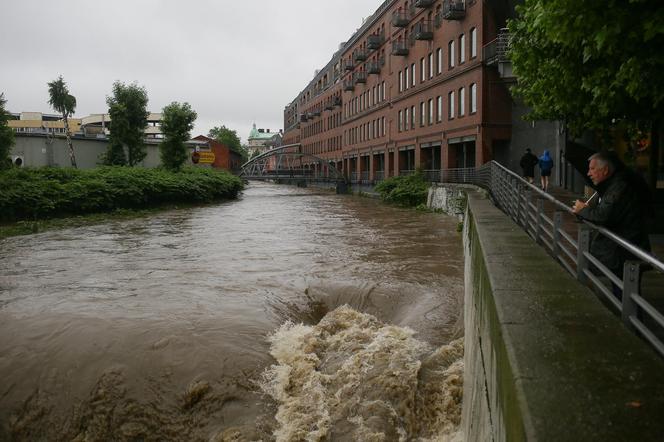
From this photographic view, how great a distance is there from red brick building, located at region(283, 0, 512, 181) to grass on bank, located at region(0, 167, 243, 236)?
53.1 ft

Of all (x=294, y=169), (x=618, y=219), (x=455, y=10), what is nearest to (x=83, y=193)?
(x=455, y=10)

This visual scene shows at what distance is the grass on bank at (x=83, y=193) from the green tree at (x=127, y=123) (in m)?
12.9

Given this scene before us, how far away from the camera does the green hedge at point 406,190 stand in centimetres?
3419

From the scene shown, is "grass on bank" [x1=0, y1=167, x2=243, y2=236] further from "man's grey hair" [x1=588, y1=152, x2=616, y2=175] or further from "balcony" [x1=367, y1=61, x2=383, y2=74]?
"man's grey hair" [x1=588, y1=152, x2=616, y2=175]

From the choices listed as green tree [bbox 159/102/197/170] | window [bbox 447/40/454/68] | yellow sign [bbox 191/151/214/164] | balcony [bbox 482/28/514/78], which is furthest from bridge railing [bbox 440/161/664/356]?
yellow sign [bbox 191/151/214/164]

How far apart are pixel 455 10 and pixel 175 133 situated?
97.8ft

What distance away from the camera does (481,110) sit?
3083 cm

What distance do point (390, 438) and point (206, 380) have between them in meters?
2.61

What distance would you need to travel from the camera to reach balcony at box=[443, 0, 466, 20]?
32250 millimetres

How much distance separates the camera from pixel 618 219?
517 centimetres

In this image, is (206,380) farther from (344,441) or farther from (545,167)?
(545,167)

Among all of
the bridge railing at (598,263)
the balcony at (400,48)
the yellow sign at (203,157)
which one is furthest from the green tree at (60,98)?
the bridge railing at (598,263)

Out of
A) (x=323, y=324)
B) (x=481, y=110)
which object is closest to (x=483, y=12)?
(x=481, y=110)

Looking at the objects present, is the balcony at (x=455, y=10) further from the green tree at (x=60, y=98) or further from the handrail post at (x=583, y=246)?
the green tree at (x=60, y=98)
